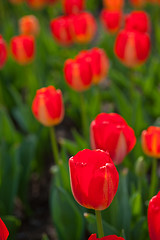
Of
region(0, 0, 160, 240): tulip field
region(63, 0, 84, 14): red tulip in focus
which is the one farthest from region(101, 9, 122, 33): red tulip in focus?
region(63, 0, 84, 14): red tulip in focus

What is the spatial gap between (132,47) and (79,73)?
1.17 feet

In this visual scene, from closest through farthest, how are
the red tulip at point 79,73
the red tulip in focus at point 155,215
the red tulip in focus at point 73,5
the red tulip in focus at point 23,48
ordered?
the red tulip in focus at point 155,215
the red tulip at point 79,73
the red tulip in focus at point 23,48
the red tulip in focus at point 73,5

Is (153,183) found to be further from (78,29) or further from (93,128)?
(78,29)

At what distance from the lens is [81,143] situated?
1594 mm

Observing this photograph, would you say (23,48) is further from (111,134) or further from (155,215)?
(155,215)

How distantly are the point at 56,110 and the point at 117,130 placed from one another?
341 mm

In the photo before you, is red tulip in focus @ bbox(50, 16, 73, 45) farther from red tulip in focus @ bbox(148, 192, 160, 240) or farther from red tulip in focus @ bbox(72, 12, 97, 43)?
red tulip in focus @ bbox(148, 192, 160, 240)

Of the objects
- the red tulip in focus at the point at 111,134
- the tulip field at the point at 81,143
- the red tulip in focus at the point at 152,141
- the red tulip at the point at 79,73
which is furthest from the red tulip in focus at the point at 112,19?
the red tulip in focus at the point at 111,134

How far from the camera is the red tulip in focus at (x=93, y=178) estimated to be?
Result: 81 cm

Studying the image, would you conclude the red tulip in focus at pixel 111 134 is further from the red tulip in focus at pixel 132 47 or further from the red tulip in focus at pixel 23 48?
the red tulip in focus at pixel 23 48

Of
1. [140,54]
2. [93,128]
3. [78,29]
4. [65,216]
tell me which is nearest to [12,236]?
[65,216]

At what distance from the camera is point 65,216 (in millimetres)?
1297

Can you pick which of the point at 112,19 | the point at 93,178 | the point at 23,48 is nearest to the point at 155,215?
the point at 93,178

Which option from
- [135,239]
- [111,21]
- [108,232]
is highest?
[111,21]
